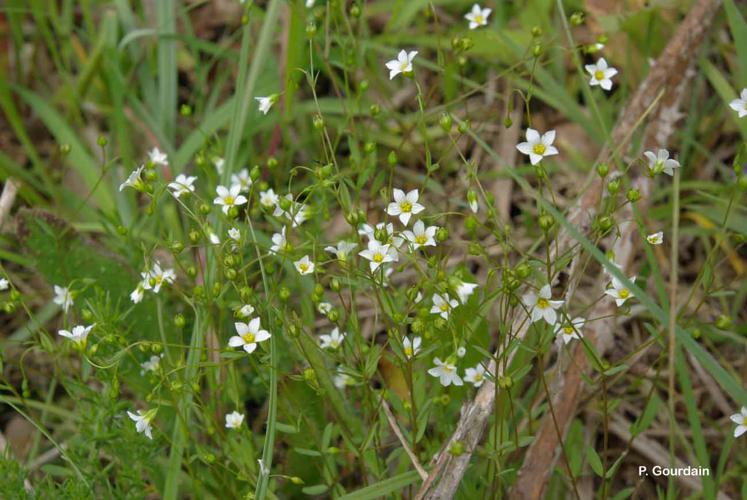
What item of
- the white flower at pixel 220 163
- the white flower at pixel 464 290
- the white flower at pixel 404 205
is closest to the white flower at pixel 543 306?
the white flower at pixel 464 290

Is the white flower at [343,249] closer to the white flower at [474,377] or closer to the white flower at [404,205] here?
the white flower at [404,205]

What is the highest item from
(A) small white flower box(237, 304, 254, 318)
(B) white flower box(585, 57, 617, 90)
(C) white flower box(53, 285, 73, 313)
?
(B) white flower box(585, 57, 617, 90)

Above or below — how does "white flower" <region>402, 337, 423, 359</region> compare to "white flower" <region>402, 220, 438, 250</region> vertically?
below

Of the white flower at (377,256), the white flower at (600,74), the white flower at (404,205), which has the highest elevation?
the white flower at (600,74)

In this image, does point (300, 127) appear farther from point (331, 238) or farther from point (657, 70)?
point (657, 70)

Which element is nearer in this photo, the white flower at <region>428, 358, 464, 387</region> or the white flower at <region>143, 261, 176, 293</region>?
the white flower at <region>428, 358, 464, 387</region>

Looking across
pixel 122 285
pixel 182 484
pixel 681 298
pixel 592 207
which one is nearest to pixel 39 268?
pixel 122 285

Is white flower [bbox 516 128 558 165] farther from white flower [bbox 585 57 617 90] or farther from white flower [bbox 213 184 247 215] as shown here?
white flower [bbox 213 184 247 215]

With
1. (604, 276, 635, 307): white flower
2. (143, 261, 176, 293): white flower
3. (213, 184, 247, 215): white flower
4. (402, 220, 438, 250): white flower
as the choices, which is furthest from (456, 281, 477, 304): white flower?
(143, 261, 176, 293): white flower
